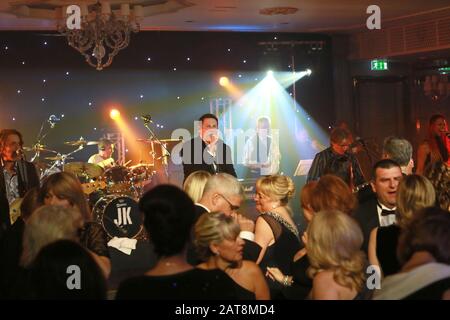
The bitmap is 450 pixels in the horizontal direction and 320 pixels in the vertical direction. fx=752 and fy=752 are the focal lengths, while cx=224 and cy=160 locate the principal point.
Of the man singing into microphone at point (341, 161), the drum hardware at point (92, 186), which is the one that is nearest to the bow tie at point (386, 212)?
the man singing into microphone at point (341, 161)

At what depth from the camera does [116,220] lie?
8.24 meters

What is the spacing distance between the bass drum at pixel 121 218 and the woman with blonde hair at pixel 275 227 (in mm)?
4145

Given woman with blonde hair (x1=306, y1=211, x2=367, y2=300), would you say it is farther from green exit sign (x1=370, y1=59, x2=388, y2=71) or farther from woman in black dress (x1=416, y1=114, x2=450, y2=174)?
green exit sign (x1=370, y1=59, x2=388, y2=71)

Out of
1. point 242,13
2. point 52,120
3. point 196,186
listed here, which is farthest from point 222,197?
point 52,120

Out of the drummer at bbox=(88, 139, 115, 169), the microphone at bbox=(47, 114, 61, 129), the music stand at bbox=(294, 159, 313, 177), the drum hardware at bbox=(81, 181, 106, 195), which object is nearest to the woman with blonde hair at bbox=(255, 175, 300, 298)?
the drum hardware at bbox=(81, 181, 106, 195)

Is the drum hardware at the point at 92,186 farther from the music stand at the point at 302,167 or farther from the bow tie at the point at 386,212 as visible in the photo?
the bow tie at the point at 386,212

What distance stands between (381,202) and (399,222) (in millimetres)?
769

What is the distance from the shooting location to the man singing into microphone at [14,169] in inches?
260

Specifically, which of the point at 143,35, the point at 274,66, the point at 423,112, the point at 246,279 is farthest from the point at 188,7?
the point at 246,279

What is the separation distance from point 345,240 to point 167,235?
765 millimetres

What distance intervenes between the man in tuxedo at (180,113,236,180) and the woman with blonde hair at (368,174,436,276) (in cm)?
320

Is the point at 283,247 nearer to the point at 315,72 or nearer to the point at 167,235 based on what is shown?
the point at 167,235

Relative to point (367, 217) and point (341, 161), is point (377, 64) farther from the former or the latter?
point (367, 217)

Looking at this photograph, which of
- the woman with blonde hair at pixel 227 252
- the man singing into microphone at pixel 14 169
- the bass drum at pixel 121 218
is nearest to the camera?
the woman with blonde hair at pixel 227 252
